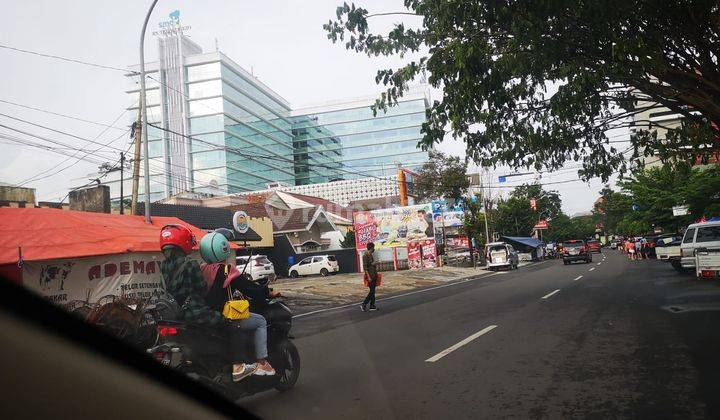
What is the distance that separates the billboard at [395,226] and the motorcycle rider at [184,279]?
109 ft

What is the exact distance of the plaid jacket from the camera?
15.4ft

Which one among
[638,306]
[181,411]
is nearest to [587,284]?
[638,306]

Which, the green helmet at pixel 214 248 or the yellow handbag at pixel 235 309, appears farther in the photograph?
the green helmet at pixel 214 248

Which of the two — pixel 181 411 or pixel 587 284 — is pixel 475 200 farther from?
pixel 181 411

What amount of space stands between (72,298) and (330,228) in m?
35.3

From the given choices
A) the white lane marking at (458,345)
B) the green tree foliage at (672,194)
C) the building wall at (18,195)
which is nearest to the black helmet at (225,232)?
the white lane marking at (458,345)

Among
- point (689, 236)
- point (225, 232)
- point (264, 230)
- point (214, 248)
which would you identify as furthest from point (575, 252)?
point (214, 248)

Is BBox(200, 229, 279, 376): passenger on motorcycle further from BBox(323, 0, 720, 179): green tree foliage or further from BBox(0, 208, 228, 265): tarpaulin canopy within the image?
BBox(0, 208, 228, 265): tarpaulin canopy

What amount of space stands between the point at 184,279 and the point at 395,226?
111ft

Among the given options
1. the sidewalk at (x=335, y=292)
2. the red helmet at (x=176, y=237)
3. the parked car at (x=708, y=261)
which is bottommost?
the sidewalk at (x=335, y=292)

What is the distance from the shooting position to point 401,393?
5.46 m

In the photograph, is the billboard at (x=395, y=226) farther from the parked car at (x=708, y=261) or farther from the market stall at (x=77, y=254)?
the market stall at (x=77, y=254)

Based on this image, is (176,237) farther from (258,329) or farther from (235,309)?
(258,329)

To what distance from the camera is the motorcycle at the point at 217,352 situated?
4.41 meters
